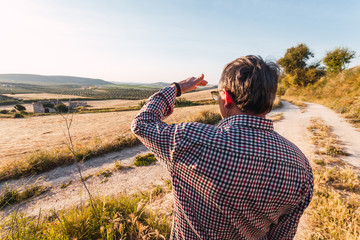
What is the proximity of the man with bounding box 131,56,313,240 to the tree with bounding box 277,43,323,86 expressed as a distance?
3721cm

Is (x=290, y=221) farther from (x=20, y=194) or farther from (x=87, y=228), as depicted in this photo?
(x=20, y=194)

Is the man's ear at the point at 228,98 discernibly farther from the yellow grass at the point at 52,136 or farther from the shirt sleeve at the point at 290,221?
the yellow grass at the point at 52,136

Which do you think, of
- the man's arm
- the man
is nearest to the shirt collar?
the man

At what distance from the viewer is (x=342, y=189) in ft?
13.1

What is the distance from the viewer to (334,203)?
319 centimetres

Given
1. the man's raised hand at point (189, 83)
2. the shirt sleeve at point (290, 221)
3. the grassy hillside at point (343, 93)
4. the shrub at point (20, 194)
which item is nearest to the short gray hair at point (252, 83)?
the man's raised hand at point (189, 83)

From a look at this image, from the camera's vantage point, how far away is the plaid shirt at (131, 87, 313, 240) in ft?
3.23

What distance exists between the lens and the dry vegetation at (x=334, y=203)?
2.69 m

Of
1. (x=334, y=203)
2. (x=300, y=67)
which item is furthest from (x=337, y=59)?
(x=334, y=203)

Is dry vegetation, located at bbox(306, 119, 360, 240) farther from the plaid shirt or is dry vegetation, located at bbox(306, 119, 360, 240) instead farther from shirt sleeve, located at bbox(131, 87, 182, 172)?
→ shirt sleeve, located at bbox(131, 87, 182, 172)

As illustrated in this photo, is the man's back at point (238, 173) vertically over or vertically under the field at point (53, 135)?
over

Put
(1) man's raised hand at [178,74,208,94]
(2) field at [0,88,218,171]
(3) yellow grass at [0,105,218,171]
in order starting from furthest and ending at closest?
(2) field at [0,88,218,171] → (3) yellow grass at [0,105,218,171] → (1) man's raised hand at [178,74,208,94]

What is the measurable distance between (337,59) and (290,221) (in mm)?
37724

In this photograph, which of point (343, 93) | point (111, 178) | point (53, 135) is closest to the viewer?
point (111, 178)
